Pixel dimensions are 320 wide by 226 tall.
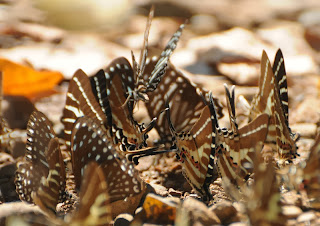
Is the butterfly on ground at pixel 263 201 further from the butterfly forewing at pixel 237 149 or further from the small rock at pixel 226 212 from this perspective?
the butterfly forewing at pixel 237 149

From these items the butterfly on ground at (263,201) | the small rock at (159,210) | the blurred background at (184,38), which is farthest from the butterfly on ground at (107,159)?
the blurred background at (184,38)

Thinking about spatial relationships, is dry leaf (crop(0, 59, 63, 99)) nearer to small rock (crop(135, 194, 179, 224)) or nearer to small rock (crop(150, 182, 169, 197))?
small rock (crop(150, 182, 169, 197))

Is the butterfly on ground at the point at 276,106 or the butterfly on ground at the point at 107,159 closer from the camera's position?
the butterfly on ground at the point at 107,159

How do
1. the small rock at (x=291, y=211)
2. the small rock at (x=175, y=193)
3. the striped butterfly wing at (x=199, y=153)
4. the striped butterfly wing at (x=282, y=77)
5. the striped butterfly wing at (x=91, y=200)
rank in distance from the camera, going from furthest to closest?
the striped butterfly wing at (x=282, y=77) → the small rock at (x=175, y=193) → the striped butterfly wing at (x=199, y=153) → the small rock at (x=291, y=211) → the striped butterfly wing at (x=91, y=200)

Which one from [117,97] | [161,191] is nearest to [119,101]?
[117,97]

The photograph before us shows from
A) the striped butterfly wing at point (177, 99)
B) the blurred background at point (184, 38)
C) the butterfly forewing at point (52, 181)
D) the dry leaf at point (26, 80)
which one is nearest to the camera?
the butterfly forewing at point (52, 181)

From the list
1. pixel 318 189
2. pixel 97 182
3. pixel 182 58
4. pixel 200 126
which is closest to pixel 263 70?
pixel 200 126
